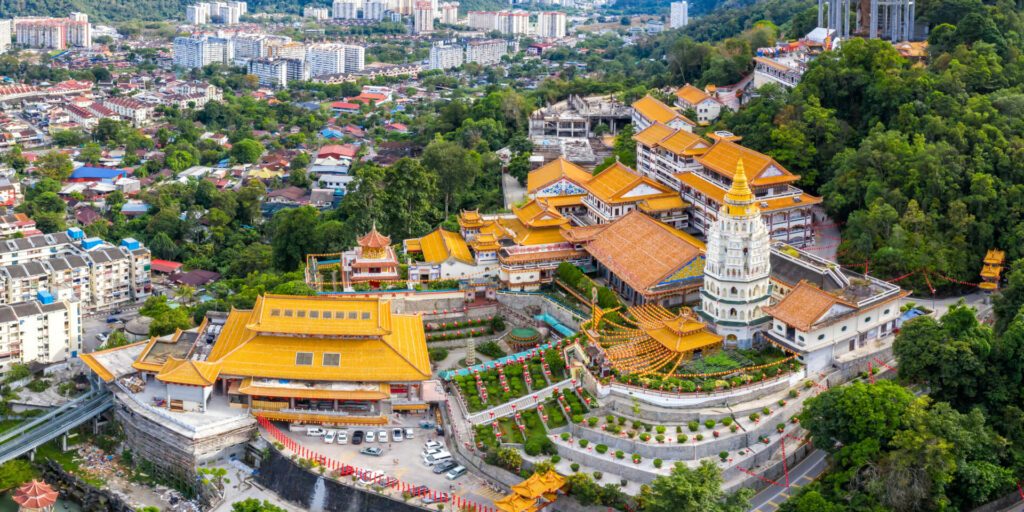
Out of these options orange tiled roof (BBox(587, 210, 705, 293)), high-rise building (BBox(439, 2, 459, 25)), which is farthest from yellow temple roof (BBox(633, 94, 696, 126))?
high-rise building (BBox(439, 2, 459, 25))

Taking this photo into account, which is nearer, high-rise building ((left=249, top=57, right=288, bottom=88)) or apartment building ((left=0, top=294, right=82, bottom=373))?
apartment building ((left=0, top=294, right=82, bottom=373))

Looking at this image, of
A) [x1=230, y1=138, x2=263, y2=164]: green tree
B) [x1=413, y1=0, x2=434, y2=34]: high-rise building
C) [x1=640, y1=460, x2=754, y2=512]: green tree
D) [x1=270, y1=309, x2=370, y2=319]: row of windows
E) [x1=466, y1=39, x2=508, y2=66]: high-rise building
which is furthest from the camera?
[x1=413, y1=0, x2=434, y2=34]: high-rise building

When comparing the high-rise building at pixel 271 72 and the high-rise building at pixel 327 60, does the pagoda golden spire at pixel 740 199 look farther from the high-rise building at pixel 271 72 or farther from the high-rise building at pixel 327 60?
the high-rise building at pixel 327 60

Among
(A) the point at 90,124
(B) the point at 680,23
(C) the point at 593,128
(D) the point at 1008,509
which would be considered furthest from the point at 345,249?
(B) the point at 680,23

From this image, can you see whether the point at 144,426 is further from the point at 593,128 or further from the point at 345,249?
the point at 593,128

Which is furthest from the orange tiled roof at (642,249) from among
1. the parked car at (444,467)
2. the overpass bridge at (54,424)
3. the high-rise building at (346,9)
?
the high-rise building at (346,9)

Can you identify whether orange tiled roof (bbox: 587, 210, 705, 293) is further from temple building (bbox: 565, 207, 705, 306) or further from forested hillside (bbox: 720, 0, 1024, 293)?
forested hillside (bbox: 720, 0, 1024, 293)
